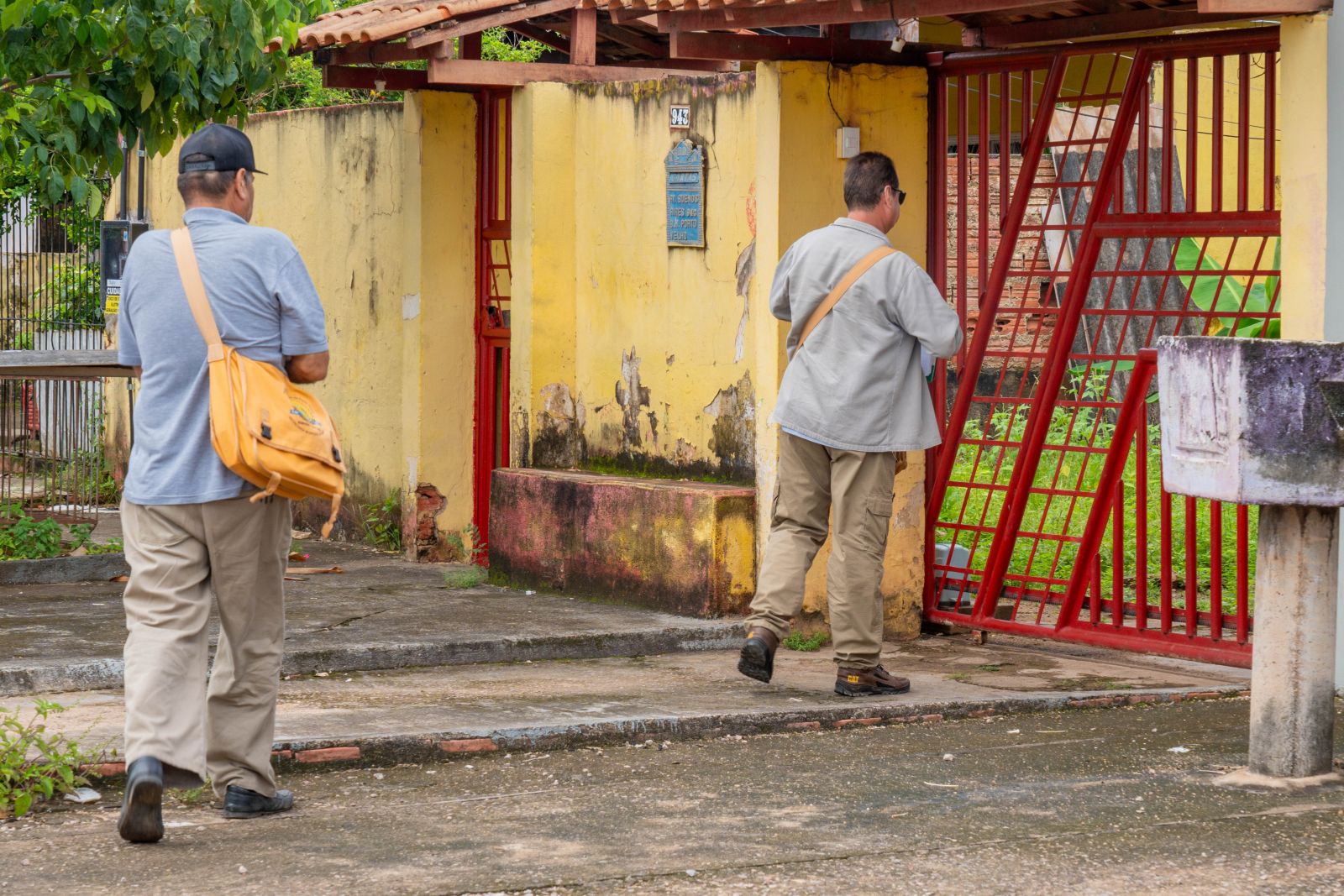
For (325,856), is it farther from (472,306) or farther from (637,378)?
(472,306)

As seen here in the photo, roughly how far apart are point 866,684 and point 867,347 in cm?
123

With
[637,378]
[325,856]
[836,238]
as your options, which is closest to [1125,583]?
[637,378]

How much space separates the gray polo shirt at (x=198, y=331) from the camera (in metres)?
4.83

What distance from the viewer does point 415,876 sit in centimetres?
453

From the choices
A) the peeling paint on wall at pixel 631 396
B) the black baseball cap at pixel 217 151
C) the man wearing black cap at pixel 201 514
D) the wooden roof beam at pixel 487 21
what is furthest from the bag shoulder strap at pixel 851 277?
the wooden roof beam at pixel 487 21

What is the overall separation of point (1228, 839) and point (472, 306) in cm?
655

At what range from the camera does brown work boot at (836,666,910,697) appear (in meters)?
6.80

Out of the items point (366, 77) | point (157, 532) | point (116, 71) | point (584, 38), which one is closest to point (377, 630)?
point (116, 71)

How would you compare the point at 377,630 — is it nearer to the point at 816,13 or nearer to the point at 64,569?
the point at 64,569

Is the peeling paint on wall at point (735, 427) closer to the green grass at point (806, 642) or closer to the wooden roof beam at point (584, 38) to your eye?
the green grass at point (806, 642)

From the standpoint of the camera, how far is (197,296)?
4.84 meters

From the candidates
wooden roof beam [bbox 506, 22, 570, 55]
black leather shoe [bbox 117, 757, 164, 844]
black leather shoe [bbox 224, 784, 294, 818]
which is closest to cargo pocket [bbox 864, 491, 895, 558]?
black leather shoe [bbox 224, 784, 294, 818]

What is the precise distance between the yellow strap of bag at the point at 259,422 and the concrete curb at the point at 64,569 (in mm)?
4656

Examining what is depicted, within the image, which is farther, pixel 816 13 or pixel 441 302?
pixel 441 302
